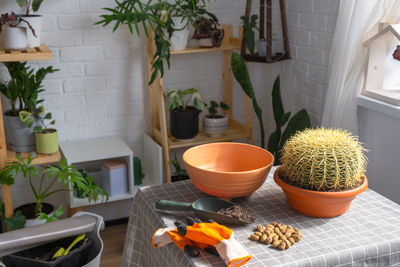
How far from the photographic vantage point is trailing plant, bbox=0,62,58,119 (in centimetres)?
238

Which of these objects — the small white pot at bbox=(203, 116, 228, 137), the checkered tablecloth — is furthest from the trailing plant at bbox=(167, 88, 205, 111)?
the checkered tablecloth

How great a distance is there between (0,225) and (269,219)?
1.84 m

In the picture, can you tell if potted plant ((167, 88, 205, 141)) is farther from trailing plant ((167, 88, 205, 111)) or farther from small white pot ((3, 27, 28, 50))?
small white pot ((3, 27, 28, 50))

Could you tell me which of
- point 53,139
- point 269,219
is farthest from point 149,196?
point 53,139

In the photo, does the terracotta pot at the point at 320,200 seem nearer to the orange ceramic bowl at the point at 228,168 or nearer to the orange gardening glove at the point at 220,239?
the orange ceramic bowl at the point at 228,168

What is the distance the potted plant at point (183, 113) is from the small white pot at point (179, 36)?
26 centimetres

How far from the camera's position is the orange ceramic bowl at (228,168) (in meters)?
1.43

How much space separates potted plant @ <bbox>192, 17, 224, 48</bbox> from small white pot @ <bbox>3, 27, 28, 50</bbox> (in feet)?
3.09

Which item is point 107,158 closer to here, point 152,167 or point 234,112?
point 152,167

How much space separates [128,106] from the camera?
2.90 metres

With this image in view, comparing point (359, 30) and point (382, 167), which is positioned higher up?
point (359, 30)

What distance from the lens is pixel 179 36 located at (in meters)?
2.60

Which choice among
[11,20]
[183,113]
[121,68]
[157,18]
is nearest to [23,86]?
[11,20]

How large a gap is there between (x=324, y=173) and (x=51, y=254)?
1.12 meters
